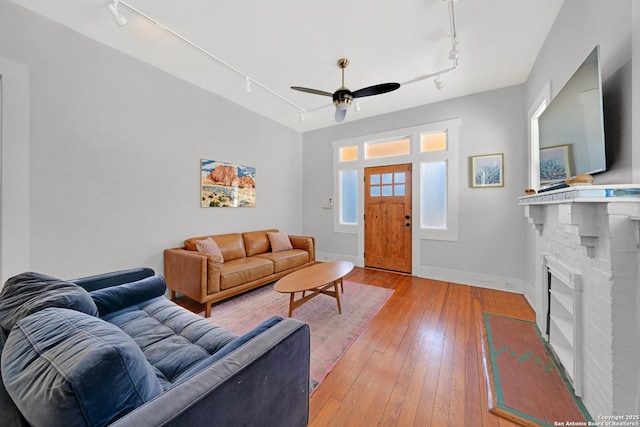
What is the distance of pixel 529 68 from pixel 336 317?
3.90 meters

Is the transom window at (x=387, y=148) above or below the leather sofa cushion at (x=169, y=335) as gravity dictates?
above

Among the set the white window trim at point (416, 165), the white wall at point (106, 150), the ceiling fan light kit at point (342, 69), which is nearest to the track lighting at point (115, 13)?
the ceiling fan light kit at point (342, 69)

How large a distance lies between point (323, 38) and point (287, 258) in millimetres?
2929

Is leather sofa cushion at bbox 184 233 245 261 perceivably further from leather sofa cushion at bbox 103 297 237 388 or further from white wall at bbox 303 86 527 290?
white wall at bbox 303 86 527 290

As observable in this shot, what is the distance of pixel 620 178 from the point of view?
1311mm

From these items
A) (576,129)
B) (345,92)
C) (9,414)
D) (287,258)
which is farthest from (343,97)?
(9,414)

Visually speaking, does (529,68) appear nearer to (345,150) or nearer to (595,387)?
(345,150)

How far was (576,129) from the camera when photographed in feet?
5.18

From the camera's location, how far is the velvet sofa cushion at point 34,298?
0.99m

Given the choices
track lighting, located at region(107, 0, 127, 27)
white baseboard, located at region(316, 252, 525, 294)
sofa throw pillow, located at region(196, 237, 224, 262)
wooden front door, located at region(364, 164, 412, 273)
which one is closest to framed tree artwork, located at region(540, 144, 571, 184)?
white baseboard, located at region(316, 252, 525, 294)

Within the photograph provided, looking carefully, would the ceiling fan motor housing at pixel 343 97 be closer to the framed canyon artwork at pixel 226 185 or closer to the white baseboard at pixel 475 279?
the framed canyon artwork at pixel 226 185

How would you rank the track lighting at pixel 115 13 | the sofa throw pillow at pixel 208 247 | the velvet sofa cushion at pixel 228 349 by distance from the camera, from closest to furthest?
the velvet sofa cushion at pixel 228 349, the track lighting at pixel 115 13, the sofa throw pillow at pixel 208 247

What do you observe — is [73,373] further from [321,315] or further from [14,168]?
[14,168]

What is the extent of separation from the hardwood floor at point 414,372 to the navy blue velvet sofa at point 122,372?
1.62 ft
